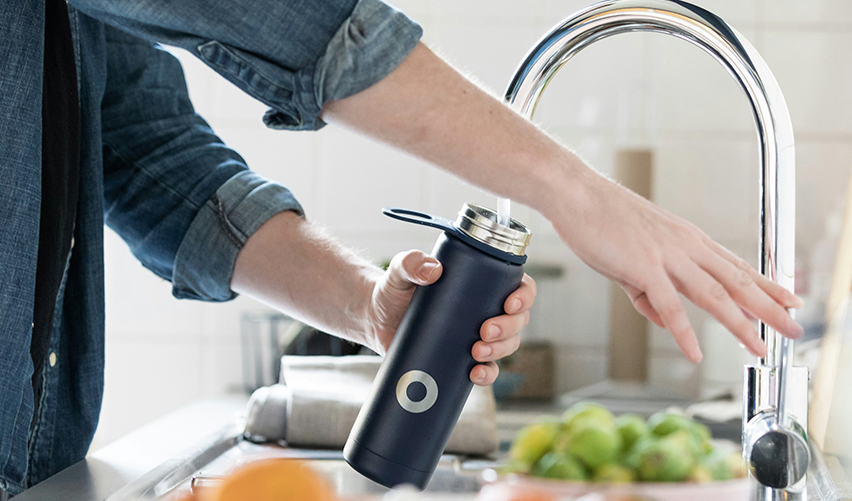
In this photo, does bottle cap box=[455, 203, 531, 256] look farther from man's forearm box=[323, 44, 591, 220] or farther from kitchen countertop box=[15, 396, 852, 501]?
kitchen countertop box=[15, 396, 852, 501]

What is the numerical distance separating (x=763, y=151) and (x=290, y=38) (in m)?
0.30

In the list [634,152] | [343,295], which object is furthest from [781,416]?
[634,152]

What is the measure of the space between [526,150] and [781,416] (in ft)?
0.80

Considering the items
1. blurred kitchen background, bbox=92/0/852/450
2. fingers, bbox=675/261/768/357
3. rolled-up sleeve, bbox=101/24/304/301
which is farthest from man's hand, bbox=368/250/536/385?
blurred kitchen background, bbox=92/0/852/450

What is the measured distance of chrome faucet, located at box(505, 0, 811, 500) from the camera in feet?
1.46

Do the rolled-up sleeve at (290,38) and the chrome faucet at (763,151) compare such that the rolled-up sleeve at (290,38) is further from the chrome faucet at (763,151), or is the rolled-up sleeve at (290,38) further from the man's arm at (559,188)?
the chrome faucet at (763,151)

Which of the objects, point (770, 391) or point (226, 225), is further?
point (226, 225)

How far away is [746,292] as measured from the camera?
40cm

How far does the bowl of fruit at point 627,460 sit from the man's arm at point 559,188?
129 millimetres

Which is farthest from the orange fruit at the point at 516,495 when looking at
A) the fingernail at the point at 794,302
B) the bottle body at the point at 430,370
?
the fingernail at the point at 794,302

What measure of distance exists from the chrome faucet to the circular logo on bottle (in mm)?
179

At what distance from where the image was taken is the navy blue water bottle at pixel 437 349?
17.5 inches

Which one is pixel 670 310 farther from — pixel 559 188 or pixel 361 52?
pixel 361 52

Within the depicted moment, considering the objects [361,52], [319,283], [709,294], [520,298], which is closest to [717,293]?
[709,294]
